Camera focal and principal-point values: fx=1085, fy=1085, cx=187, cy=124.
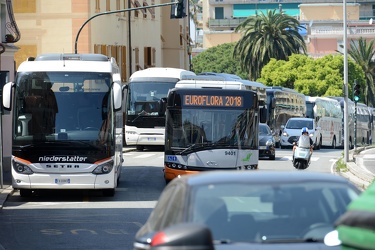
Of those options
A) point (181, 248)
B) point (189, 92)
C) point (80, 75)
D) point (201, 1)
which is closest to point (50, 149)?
point (80, 75)

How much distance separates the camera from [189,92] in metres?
26.8

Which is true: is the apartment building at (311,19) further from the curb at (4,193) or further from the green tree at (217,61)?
the curb at (4,193)

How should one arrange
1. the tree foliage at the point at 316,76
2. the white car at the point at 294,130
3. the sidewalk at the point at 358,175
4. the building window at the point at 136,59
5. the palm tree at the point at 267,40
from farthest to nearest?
1. the tree foliage at the point at 316,76
2. the palm tree at the point at 267,40
3. the building window at the point at 136,59
4. the white car at the point at 294,130
5. the sidewalk at the point at 358,175

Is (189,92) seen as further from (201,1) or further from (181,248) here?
(201,1)

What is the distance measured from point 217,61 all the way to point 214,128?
103373mm

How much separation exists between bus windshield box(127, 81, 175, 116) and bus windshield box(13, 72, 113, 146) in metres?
21.4

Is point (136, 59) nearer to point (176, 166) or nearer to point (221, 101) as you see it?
point (221, 101)

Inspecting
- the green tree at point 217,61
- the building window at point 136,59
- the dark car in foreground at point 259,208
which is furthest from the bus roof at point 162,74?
the green tree at point 217,61

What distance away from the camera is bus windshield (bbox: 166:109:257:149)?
86.5 feet

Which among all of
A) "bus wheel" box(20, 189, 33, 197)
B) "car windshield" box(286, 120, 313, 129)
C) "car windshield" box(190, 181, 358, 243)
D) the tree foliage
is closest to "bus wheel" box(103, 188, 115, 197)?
"bus wheel" box(20, 189, 33, 197)

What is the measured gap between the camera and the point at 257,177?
26.5ft

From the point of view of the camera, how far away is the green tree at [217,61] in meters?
128

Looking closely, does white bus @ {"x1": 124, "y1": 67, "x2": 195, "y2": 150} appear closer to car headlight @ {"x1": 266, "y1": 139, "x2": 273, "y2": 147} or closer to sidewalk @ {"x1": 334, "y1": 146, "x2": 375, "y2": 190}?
car headlight @ {"x1": 266, "y1": 139, "x2": 273, "y2": 147}

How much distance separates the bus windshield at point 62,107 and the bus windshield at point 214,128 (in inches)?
116
